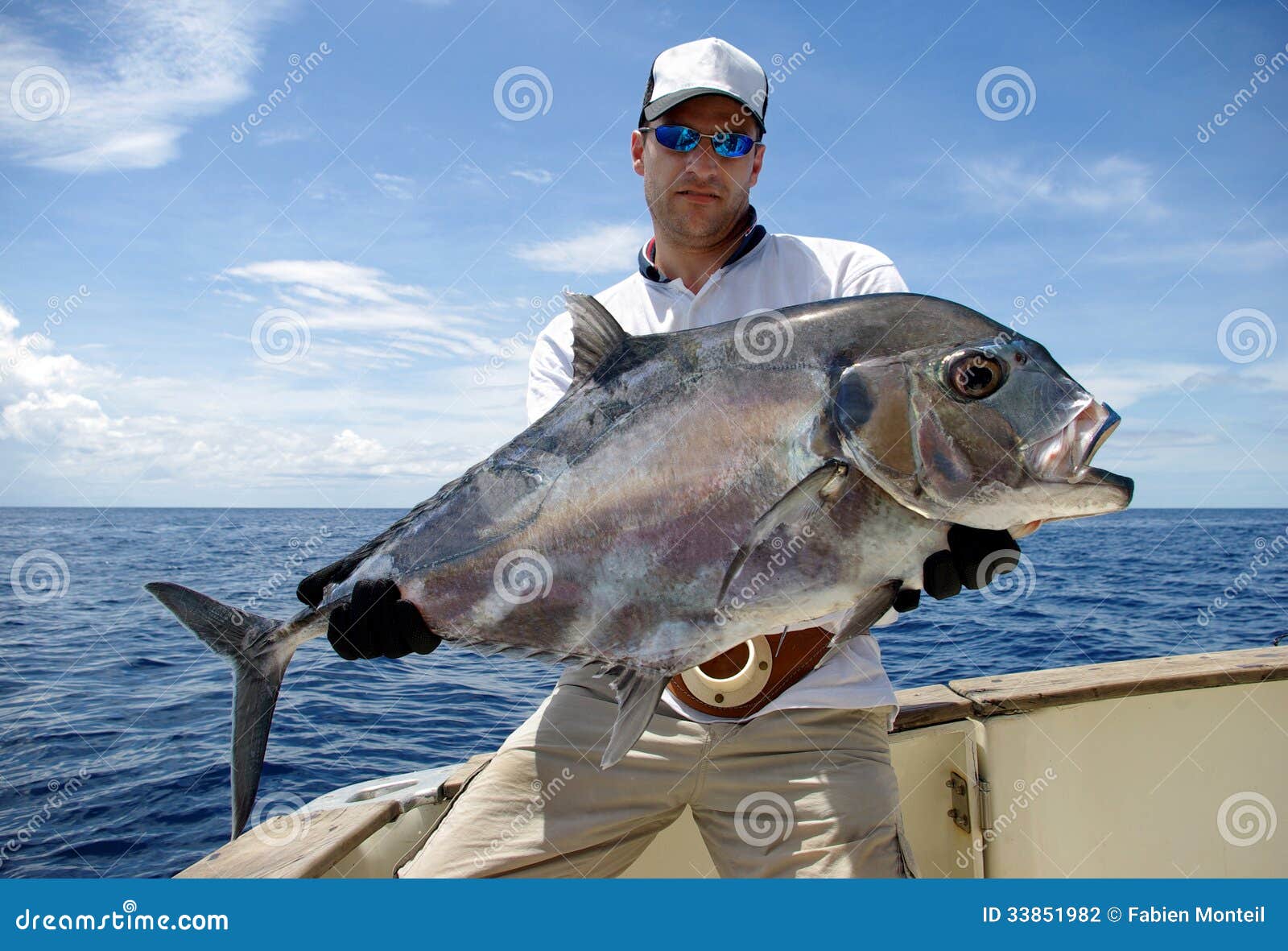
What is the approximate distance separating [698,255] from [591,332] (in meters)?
1.02

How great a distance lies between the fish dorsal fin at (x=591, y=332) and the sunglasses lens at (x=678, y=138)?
3.44 feet

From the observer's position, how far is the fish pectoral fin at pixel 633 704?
7.63 feet

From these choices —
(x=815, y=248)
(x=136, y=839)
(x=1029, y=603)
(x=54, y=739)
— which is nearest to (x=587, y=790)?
(x=815, y=248)

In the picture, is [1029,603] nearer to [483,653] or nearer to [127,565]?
[483,653]

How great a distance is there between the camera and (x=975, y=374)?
2.04 meters

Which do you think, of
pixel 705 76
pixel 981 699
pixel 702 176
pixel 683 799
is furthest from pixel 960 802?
pixel 705 76

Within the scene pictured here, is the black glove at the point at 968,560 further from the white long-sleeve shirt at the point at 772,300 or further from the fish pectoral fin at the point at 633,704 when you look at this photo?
the fish pectoral fin at the point at 633,704

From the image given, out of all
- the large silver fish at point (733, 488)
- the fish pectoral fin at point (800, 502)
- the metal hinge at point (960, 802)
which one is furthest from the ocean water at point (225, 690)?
the metal hinge at point (960, 802)

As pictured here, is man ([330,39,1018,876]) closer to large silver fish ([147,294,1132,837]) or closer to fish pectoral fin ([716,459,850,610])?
large silver fish ([147,294,1132,837])

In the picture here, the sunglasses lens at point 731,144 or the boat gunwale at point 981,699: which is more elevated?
the sunglasses lens at point 731,144

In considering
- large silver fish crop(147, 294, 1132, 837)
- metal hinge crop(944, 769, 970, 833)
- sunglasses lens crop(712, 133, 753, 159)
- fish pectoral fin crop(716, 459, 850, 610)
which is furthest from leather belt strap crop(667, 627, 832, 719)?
sunglasses lens crop(712, 133, 753, 159)

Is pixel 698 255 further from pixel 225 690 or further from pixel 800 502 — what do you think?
pixel 225 690

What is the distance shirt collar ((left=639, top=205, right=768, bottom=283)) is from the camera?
3.30 meters

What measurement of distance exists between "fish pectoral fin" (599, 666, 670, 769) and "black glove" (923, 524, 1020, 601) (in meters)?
0.81
